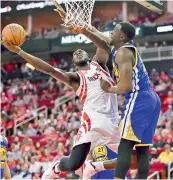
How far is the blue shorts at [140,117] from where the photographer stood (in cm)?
608

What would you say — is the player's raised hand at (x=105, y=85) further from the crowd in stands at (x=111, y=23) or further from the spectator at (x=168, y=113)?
the crowd in stands at (x=111, y=23)

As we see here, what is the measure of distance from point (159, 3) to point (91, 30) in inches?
Answer: 76.4

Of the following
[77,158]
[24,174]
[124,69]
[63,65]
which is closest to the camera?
[124,69]

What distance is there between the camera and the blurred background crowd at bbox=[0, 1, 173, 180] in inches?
580

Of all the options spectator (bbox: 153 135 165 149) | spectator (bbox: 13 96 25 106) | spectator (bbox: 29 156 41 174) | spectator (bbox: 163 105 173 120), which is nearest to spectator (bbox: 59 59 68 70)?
spectator (bbox: 13 96 25 106)

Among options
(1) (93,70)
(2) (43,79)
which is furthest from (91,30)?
(2) (43,79)

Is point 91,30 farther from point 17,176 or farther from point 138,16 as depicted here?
point 138,16

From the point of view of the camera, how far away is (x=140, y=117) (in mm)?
6121

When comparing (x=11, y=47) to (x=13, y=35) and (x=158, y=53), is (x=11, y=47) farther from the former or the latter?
(x=158, y=53)

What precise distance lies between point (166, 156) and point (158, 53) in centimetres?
904

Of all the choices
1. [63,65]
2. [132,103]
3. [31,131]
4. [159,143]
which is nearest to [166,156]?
[159,143]

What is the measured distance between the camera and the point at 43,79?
22531 millimetres

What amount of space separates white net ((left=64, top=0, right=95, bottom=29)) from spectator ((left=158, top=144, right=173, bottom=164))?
5535mm

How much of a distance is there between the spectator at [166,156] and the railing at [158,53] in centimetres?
833
